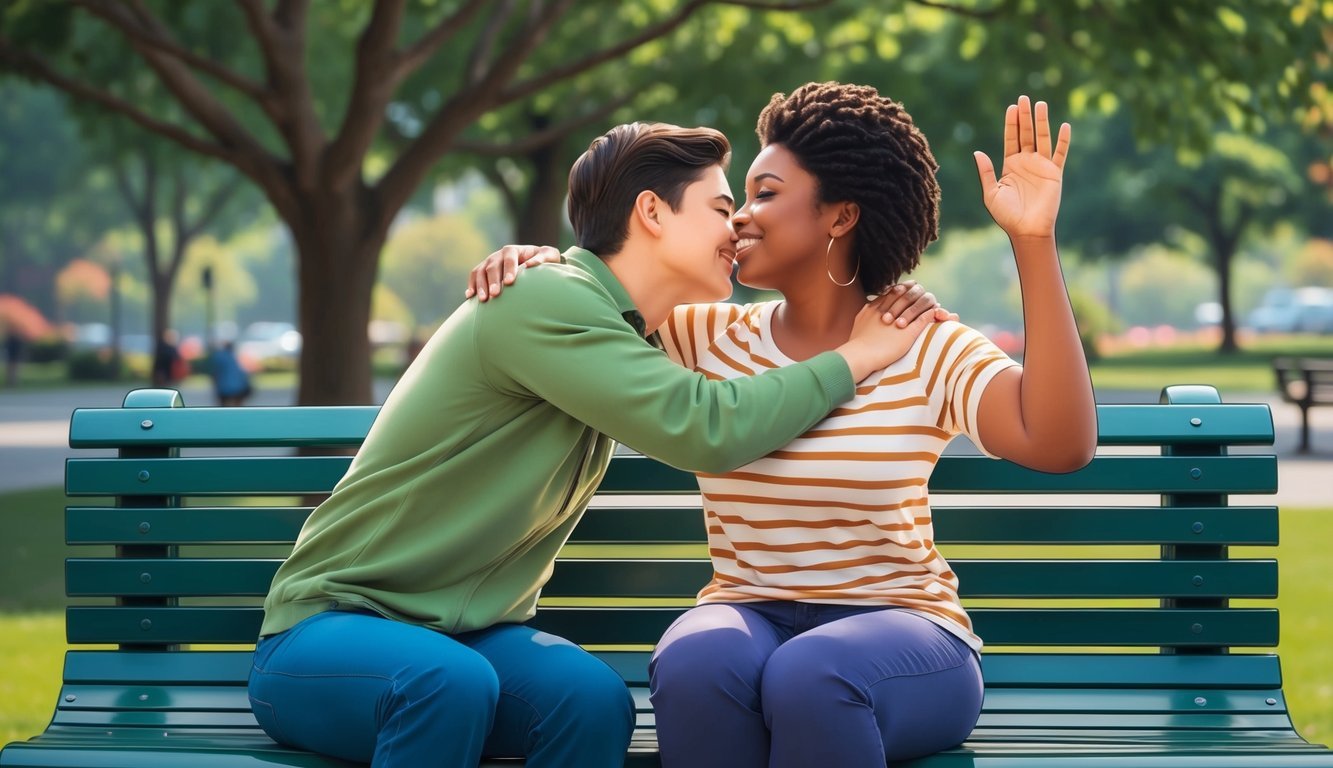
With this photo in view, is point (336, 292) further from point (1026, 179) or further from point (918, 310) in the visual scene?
point (1026, 179)

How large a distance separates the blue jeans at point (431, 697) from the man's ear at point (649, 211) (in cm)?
78

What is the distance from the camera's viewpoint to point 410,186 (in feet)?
34.0

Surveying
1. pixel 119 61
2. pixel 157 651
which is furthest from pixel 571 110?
pixel 157 651

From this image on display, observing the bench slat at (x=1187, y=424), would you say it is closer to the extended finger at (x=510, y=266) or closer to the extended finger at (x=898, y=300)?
the extended finger at (x=898, y=300)

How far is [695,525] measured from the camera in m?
3.42

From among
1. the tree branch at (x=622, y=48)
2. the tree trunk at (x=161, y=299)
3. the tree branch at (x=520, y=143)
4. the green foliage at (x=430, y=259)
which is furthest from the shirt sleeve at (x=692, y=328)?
the green foliage at (x=430, y=259)

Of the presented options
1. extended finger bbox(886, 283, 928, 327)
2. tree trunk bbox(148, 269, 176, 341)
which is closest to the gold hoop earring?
extended finger bbox(886, 283, 928, 327)

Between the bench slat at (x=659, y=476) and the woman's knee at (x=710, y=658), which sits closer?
the woman's knee at (x=710, y=658)

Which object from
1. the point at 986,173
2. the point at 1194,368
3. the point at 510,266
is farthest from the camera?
the point at 1194,368

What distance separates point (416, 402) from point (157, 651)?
1044 millimetres

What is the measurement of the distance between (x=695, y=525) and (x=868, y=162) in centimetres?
89

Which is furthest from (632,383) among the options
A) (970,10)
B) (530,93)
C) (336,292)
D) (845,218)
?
(336,292)

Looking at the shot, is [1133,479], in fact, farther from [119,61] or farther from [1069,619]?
[119,61]

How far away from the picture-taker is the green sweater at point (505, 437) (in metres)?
2.72
